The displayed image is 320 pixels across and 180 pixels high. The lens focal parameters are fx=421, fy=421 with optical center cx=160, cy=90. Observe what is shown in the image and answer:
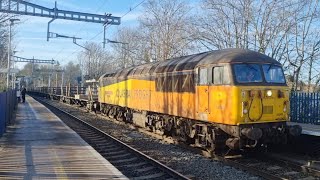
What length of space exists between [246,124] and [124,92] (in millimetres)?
12339

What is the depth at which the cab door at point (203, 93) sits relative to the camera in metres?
13.0

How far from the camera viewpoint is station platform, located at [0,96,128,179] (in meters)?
9.12

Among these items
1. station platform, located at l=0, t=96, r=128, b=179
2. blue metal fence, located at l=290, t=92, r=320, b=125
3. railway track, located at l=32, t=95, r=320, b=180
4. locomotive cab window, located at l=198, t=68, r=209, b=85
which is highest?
locomotive cab window, located at l=198, t=68, r=209, b=85

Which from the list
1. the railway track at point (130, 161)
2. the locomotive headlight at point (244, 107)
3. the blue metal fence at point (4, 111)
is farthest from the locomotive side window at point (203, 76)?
the blue metal fence at point (4, 111)

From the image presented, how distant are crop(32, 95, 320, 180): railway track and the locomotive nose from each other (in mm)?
794

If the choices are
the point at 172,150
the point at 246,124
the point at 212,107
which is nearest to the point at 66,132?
the point at 172,150

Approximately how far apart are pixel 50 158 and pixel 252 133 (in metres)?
5.47

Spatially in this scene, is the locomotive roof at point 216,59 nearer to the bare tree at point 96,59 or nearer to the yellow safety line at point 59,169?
Answer: the yellow safety line at point 59,169

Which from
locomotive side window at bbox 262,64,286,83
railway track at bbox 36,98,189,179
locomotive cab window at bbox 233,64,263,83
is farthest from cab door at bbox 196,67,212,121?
railway track at bbox 36,98,189,179

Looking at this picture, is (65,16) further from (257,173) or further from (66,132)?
(257,173)

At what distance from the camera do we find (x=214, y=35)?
91.9 feet

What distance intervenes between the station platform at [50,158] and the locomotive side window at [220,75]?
409 cm

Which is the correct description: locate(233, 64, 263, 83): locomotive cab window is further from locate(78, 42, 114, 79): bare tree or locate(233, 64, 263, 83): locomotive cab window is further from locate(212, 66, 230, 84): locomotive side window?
locate(78, 42, 114, 79): bare tree

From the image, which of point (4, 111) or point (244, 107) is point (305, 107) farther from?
point (4, 111)
